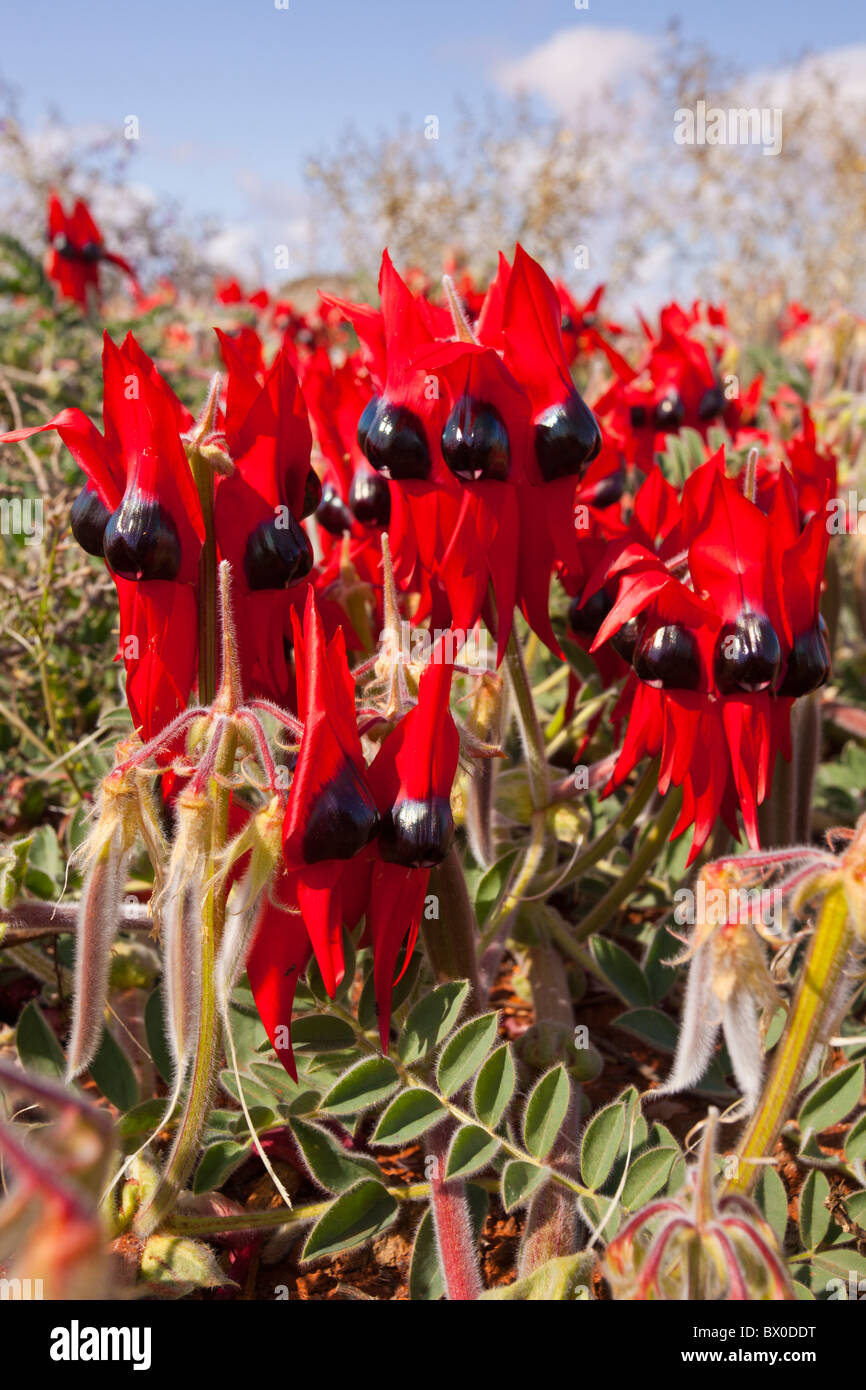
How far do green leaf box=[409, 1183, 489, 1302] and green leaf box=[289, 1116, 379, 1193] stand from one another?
0.08 meters

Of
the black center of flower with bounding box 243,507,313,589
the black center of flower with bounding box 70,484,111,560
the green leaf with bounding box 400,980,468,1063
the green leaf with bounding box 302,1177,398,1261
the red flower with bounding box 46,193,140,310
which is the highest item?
the red flower with bounding box 46,193,140,310

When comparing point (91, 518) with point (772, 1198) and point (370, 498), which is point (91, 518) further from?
point (772, 1198)

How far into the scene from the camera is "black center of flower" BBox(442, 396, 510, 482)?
1.25 metres

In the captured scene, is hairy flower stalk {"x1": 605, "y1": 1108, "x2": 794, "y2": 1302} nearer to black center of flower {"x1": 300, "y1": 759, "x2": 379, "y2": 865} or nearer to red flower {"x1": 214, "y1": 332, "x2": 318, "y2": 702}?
black center of flower {"x1": 300, "y1": 759, "x2": 379, "y2": 865}

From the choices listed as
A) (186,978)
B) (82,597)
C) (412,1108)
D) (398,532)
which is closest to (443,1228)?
(412,1108)

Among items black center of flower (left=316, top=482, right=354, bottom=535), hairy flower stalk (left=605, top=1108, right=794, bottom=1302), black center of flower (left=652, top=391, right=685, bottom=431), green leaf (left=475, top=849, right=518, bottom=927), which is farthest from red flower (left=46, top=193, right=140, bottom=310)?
hairy flower stalk (left=605, top=1108, right=794, bottom=1302)

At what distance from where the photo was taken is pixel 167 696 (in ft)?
4.33

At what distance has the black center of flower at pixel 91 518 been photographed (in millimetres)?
1264

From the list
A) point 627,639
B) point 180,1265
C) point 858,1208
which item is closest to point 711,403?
point 627,639

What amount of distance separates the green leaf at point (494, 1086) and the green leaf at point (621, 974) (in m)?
0.41

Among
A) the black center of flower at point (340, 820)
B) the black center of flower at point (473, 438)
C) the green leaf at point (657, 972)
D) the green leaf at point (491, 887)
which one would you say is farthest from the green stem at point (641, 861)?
the black center of flower at point (340, 820)

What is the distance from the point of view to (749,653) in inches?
50.1

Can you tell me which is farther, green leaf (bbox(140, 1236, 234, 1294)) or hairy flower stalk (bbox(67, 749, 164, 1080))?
green leaf (bbox(140, 1236, 234, 1294))

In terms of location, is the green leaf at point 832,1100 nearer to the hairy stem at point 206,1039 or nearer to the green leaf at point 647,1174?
the green leaf at point 647,1174
